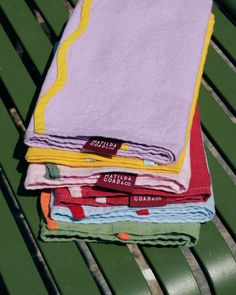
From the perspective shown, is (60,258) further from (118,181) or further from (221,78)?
(221,78)

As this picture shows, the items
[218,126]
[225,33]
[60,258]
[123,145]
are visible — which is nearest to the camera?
[123,145]

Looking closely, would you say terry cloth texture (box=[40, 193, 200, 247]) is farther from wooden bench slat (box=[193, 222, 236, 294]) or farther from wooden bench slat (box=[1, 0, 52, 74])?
wooden bench slat (box=[1, 0, 52, 74])

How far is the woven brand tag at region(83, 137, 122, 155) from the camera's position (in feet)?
3.36

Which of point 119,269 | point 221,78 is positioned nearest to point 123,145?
point 119,269

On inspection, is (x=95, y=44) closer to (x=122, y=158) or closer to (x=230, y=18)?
(x=122, y=158)

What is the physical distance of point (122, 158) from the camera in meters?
1.04

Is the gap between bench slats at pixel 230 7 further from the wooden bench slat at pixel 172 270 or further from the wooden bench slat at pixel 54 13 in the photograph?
the wooden bench slat at pixel 172 270

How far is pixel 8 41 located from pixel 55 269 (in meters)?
0.67

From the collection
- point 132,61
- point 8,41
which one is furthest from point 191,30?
point 8,41

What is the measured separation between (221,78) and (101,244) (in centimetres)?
53

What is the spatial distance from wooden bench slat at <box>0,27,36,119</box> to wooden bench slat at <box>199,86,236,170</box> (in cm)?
42

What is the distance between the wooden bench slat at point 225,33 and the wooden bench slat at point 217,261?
1.67 ft

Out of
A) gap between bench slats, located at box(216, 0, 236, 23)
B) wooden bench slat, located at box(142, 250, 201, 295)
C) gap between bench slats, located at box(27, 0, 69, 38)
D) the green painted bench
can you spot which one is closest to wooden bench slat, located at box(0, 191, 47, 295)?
the green painted bench

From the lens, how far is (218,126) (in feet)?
4.25
